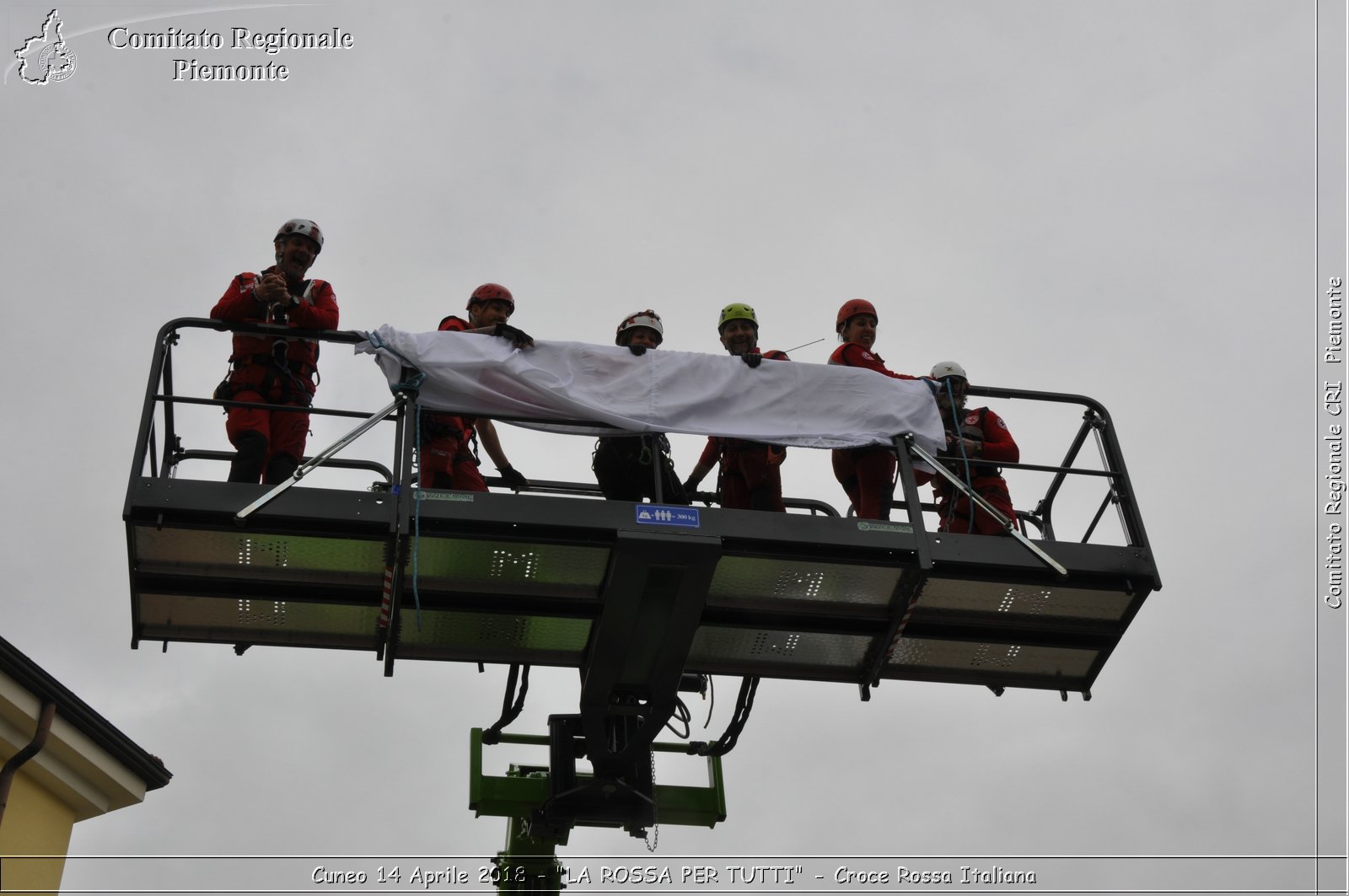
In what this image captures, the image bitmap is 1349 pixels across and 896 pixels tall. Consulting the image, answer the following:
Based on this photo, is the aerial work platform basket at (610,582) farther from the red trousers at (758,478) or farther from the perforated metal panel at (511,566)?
the red trousers at (758,478)

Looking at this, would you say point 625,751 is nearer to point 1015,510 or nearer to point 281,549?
point 281,549

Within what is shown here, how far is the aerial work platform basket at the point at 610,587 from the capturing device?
8836 millimetres

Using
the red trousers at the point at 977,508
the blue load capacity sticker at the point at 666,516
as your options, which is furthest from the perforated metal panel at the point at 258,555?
the red trousers at the point at 977,508

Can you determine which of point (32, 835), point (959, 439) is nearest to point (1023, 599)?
point (959, 439)

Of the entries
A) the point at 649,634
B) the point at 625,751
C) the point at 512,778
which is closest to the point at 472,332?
the point at 649,634

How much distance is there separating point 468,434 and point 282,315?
155cm

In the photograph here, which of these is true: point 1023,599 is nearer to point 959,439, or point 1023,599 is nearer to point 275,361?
point 959,439

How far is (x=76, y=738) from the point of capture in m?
11.6

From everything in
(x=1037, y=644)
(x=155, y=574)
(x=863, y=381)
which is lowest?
(x=1037, y=644)

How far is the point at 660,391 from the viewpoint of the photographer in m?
9.79

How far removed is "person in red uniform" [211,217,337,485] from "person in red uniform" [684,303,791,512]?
110 inches

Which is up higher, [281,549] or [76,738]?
[281,549]

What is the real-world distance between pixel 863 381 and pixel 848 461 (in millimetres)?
738

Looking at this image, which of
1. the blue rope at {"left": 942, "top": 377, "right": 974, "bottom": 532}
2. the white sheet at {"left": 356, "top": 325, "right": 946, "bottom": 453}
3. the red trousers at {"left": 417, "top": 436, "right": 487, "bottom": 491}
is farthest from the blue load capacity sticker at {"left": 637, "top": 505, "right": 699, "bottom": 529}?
the blue rope at {"left": 942, "top": 377, "right": 974, "bottom": 532}
